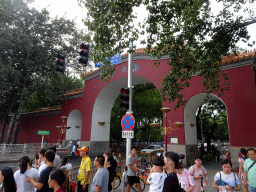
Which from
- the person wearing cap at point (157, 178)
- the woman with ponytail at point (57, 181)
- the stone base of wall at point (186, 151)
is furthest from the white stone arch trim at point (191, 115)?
the woman with ponytail at point (57, 181)

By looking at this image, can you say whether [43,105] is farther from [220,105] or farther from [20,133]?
[220,105]

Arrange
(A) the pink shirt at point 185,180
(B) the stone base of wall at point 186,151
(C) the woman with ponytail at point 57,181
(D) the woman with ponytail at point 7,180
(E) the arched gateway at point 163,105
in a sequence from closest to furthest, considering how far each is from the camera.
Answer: (C) the woman with ponytail at point 57,181, (D) the woman with ponytail at point 7,180, (A) the pink shirt at point 185,180, (E) the arched gateway at point 163,105, (B) the stone base of wall at point 186,151

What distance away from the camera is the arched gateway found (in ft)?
32.9

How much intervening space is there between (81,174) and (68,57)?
18177 millimetres

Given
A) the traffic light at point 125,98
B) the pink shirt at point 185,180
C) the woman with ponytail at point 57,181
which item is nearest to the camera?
the woman with ponytail at point 57,181

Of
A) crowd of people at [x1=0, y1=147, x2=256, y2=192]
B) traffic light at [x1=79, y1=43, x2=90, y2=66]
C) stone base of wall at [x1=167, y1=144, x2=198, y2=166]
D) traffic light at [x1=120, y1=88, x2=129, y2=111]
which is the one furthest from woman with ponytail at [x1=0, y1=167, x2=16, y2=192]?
stone base of wall at [x1=167, y1=144, x2=198, y2=166]

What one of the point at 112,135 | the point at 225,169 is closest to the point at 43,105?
the point at 112,135

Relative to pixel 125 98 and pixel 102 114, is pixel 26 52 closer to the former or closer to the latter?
pixel 102 114

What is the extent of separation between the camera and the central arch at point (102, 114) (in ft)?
55.8

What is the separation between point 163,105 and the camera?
1317cm

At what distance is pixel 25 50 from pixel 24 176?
55.6 feet

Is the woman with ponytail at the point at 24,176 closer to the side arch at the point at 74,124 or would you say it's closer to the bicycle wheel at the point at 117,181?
the bicycle wheel at the point at 117,181

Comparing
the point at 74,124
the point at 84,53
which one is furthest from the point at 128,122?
the point at 74,124

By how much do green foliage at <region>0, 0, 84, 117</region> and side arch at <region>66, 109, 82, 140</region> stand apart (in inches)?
111
